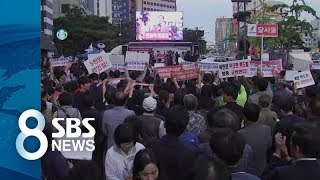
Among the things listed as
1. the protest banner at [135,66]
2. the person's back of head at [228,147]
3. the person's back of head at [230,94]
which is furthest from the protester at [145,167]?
the protest banner at [135,66]

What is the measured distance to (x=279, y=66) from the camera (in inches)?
583

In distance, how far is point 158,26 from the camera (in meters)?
51.2

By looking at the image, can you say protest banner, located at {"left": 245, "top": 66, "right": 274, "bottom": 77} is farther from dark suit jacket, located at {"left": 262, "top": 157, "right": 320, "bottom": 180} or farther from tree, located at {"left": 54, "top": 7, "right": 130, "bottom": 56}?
tree, located at {"left": 54, "top": 7, "right": 130, "bottom": 56}

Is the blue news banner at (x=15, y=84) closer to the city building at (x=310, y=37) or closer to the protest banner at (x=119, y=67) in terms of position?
the protest banner at (x=119, y=67)

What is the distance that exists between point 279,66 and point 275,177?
36.9 ft

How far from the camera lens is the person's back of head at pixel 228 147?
3.90 meters

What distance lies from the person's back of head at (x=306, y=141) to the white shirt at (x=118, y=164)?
1.50 metres

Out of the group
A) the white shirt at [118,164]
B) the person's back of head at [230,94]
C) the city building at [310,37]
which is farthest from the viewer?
the city building at [310,37]

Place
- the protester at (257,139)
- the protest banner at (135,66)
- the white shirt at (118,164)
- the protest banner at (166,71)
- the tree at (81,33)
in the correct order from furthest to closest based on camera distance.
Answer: the tree at (81,33) → the protest banner at (135,66) → the protest banner at (166,71) → the protester at (257,139) → the white shirt at (118,164)

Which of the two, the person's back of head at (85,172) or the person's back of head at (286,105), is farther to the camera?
the person's back of head at (286,105)

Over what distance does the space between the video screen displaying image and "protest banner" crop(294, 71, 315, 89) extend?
3907cm

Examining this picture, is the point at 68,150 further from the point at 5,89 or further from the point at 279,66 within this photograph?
the point at 279,66

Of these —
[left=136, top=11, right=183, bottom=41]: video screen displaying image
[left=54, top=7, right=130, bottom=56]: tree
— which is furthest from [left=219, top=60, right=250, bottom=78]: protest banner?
[left=54, top=7, right=130, bottom=56]: tree

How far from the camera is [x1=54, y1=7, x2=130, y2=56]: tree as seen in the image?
5944 centimetres
